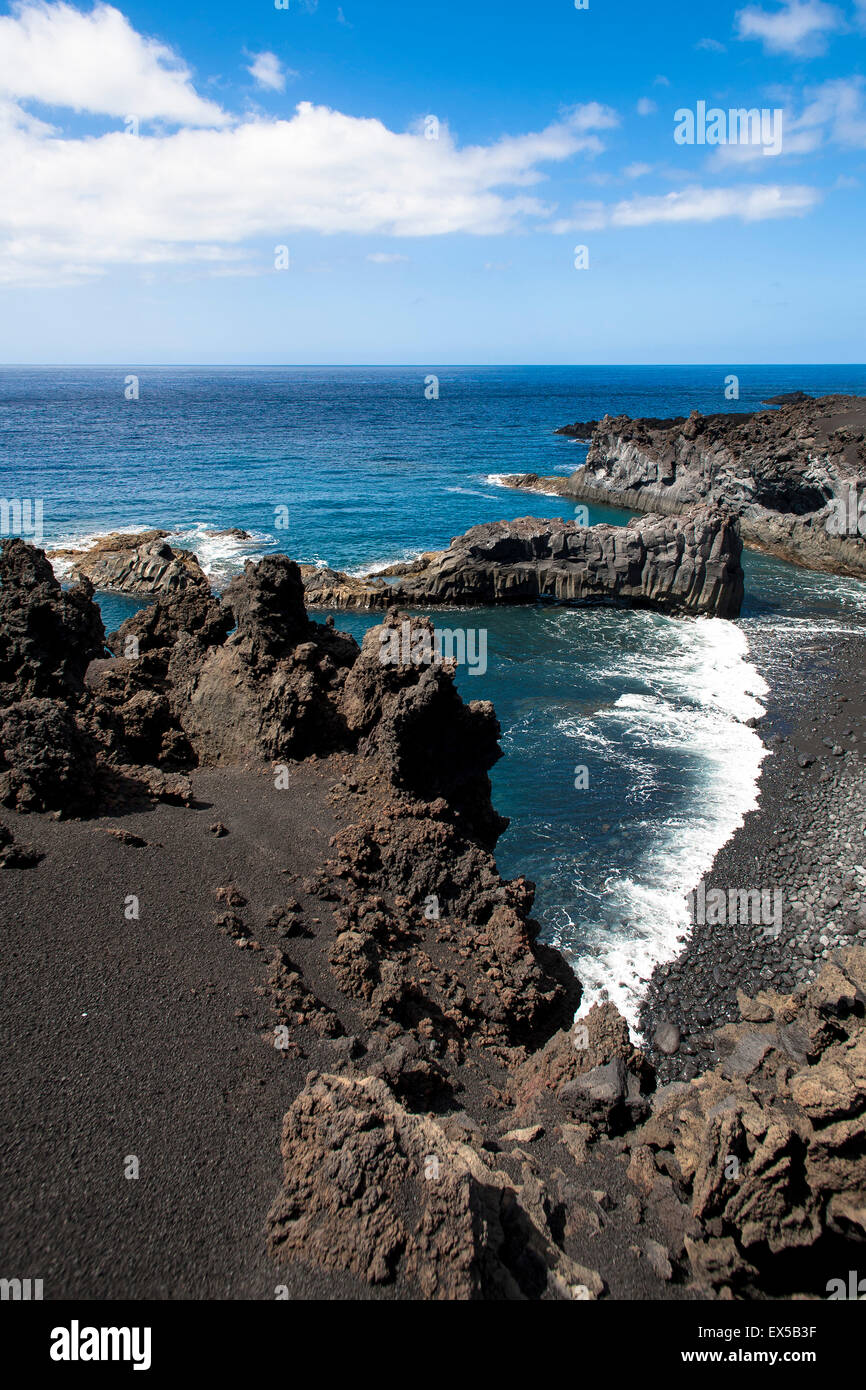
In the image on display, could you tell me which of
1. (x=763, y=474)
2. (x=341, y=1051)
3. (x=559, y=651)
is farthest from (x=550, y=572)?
(x=341, y=1051)

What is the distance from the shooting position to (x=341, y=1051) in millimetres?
10883

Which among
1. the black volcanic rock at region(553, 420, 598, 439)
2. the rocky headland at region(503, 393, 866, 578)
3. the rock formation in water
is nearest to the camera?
the rock formation in water

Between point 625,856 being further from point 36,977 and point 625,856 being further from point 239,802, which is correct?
point 36,977

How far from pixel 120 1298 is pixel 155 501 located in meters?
Result: 83.0

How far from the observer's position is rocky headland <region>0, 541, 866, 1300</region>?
8086 millimetres

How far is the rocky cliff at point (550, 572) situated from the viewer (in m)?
52.9

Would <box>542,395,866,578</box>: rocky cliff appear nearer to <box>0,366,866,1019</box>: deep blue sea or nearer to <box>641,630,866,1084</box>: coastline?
<box>0,366,866,1019</box>: deep blue sea

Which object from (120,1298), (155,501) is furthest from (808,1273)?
(155,501)

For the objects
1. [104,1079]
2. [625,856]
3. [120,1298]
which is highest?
[104,1079]

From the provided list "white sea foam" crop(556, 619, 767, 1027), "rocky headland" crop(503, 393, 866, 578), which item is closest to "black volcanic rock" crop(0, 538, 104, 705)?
"white sea foam" crop(556, 619, 767, 1027)

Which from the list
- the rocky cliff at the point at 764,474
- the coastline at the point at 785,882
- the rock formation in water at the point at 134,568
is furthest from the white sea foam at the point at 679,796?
the rock formation in water at the point at 134,568

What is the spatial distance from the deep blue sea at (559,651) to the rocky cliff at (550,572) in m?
2.15

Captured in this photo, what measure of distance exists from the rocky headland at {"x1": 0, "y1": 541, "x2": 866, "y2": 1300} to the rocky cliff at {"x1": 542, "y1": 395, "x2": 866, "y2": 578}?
172ft

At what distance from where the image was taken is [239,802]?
53.5 ft
